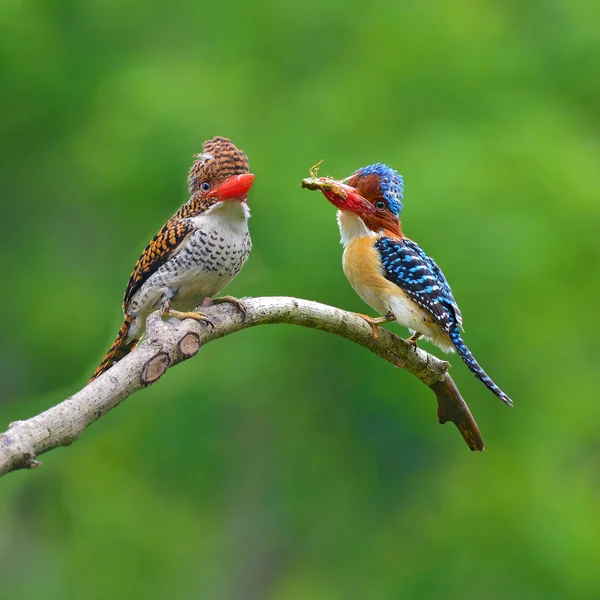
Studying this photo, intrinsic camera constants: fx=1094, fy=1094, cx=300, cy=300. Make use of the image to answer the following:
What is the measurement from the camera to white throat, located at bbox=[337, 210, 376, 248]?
444cm

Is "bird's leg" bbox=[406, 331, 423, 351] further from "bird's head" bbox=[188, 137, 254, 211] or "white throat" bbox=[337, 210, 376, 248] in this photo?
"bird's head" bbox=[188, 137, 254, 211]

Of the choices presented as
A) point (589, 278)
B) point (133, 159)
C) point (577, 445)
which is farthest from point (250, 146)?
point (577, 445)

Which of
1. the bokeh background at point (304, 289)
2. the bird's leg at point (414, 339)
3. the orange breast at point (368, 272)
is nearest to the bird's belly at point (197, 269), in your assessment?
the orange breast at point (368, 272)

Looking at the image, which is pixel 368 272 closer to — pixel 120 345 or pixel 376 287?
pixel 376 287

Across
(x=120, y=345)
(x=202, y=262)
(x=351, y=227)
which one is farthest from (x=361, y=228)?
(x=120, y=345)

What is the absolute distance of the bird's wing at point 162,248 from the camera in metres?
4.16

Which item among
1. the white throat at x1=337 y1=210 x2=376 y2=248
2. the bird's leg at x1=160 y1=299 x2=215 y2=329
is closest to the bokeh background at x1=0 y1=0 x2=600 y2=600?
the white throat at x1=337 y1=210 x2=376 y2=248

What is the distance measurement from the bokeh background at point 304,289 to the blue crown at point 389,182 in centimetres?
513

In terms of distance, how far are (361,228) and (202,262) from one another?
0.73 m

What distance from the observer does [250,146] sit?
39.3ft

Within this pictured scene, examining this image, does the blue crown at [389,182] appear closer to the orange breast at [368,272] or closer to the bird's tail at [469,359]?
the orange breast at [368,272]

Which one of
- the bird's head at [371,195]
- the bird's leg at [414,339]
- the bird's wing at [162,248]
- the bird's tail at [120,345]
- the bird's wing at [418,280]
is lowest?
the bird's tail at [120,345]

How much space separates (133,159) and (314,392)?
13.2 feet

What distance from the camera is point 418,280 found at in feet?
14.3
